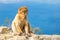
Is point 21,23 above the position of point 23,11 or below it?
below

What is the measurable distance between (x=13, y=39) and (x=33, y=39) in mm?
376

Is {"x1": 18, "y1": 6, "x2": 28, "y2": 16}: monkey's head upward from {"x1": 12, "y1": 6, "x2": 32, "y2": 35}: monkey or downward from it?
upward

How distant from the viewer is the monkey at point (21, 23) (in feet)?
19.2

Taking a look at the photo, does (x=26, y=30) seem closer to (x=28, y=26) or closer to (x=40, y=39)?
(x=28, y=26)

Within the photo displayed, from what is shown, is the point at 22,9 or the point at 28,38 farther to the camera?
the point at 22,9

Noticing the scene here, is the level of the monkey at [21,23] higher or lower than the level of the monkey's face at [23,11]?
lower

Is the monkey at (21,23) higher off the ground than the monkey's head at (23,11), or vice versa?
the monkey's head at (23,11)

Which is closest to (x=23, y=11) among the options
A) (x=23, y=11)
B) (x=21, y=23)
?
(x=23, y=11)

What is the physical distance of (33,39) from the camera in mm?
5289

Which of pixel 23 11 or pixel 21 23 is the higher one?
pixel 23 11

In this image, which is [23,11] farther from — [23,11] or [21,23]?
[21,23]

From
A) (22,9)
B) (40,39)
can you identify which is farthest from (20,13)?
(40,39)

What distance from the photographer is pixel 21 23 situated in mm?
6031

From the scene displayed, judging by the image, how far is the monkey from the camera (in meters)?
5.87
